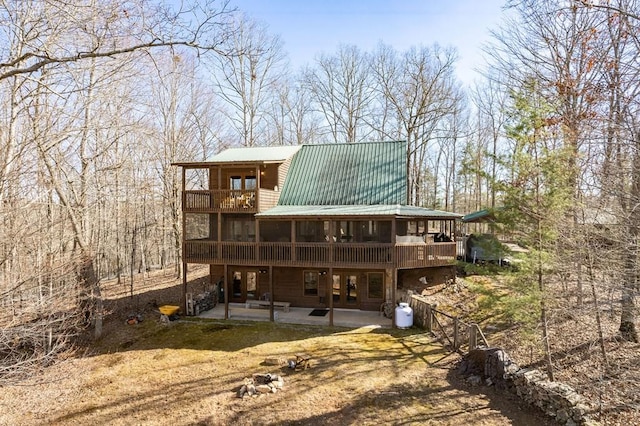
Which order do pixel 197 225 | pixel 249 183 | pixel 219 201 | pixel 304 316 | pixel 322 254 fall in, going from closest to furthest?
pixel 322 254, pixel 304 316, pixel 219 201, pixel 249 183, pixel 197 225

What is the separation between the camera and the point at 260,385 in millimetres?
9586

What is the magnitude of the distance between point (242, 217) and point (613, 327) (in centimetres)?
1525

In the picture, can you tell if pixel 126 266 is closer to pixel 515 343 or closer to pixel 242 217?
pixel 242 217

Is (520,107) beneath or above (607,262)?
above

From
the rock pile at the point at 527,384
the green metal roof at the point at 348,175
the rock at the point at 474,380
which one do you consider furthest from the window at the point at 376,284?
the rock at the point at 474,380

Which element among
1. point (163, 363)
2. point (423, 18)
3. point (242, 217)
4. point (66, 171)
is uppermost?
point (423, 18)

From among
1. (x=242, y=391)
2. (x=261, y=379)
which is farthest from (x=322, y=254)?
(x=242, y=391)

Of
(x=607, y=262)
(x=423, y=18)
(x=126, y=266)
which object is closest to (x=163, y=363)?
(x=607, y=262)

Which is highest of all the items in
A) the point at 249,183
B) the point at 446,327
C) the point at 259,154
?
the point at 259,154

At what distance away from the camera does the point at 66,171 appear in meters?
14.7

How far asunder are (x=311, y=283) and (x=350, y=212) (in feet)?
15.2

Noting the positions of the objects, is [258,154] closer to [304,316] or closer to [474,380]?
[304,316]

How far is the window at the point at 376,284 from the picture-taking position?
16456 mm

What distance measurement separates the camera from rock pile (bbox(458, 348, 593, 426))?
7770mm
